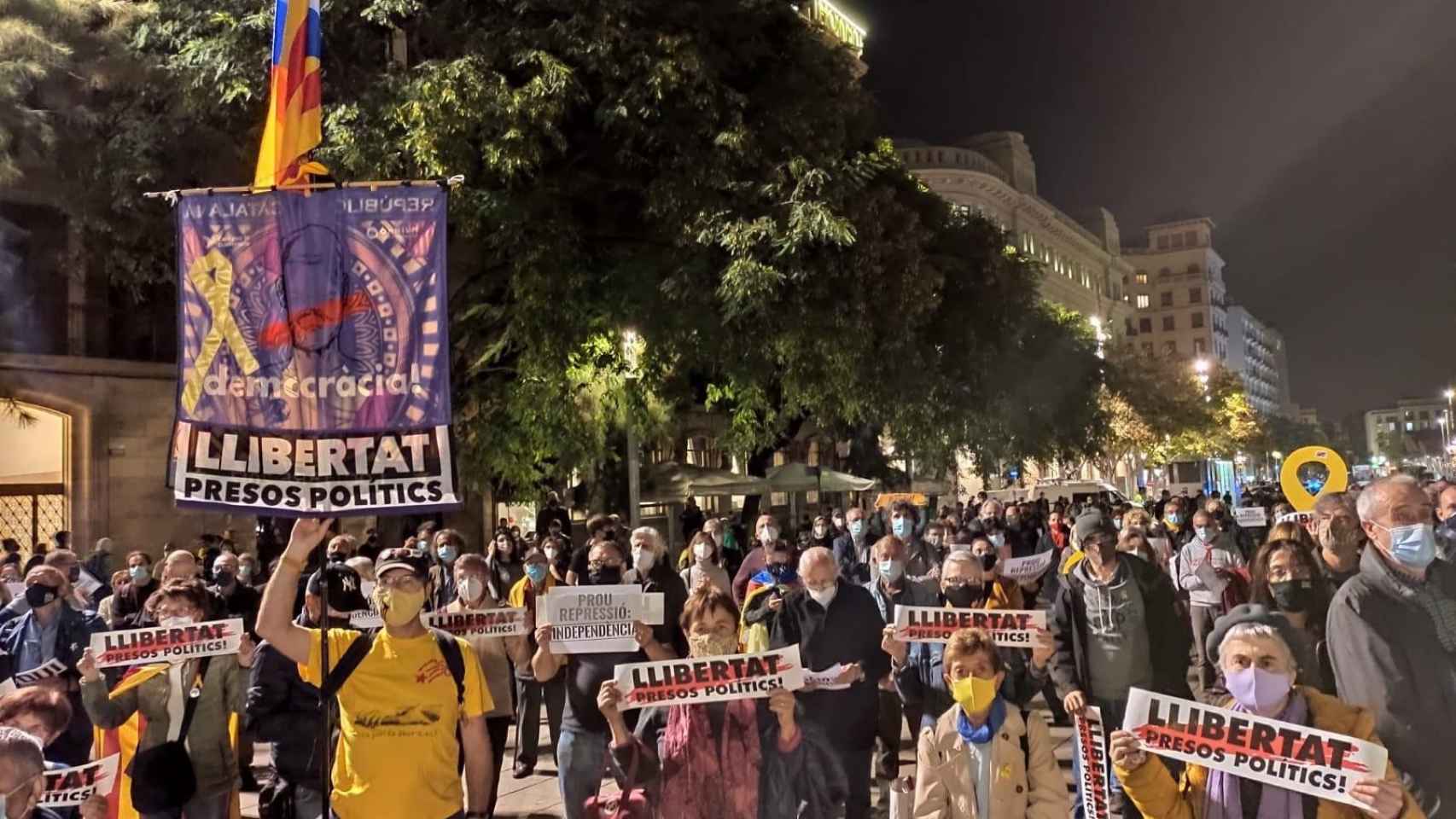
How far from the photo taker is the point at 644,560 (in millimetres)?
7750

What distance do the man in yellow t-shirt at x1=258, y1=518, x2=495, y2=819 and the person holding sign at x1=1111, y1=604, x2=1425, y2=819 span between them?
2.59 m

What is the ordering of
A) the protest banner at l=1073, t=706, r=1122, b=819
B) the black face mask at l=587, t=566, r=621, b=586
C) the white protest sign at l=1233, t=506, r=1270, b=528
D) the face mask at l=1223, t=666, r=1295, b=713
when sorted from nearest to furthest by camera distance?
the face mask at l=1223, t=666, r=1295, b=713 → the protest banner at l=1073, t=706, r=1122, b=819 → the black face mask at l=587, t=566, r=621, b=586 → the white protest sign at l=1233, t=506, r=1270, b=528

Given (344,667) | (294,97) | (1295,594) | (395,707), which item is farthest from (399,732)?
(1295,594)

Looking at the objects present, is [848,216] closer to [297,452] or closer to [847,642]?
[847,642]

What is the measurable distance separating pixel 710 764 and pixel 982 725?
1.26 metres

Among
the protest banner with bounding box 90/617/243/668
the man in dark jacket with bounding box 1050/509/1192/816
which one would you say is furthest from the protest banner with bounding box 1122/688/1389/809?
the protest banner with bounding box 90/617/243/668

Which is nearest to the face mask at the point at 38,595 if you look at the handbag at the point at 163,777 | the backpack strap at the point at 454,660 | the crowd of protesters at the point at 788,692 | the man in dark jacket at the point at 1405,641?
the crowd of protesters at the point at 788,692

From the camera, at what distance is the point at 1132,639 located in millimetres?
6531

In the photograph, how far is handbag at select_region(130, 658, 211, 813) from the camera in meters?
5.57

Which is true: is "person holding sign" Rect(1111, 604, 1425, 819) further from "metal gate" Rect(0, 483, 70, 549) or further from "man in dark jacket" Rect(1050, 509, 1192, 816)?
"metal gate" Rect(0, 483, 70, 549)

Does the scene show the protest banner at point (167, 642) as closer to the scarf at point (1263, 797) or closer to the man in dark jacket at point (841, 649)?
the man in dark jacket at point (841, 649)

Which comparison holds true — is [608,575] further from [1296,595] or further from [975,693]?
[1296,595]

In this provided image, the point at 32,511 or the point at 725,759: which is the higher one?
the point at 32,511

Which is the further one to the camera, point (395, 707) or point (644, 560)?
point (644, 560)
